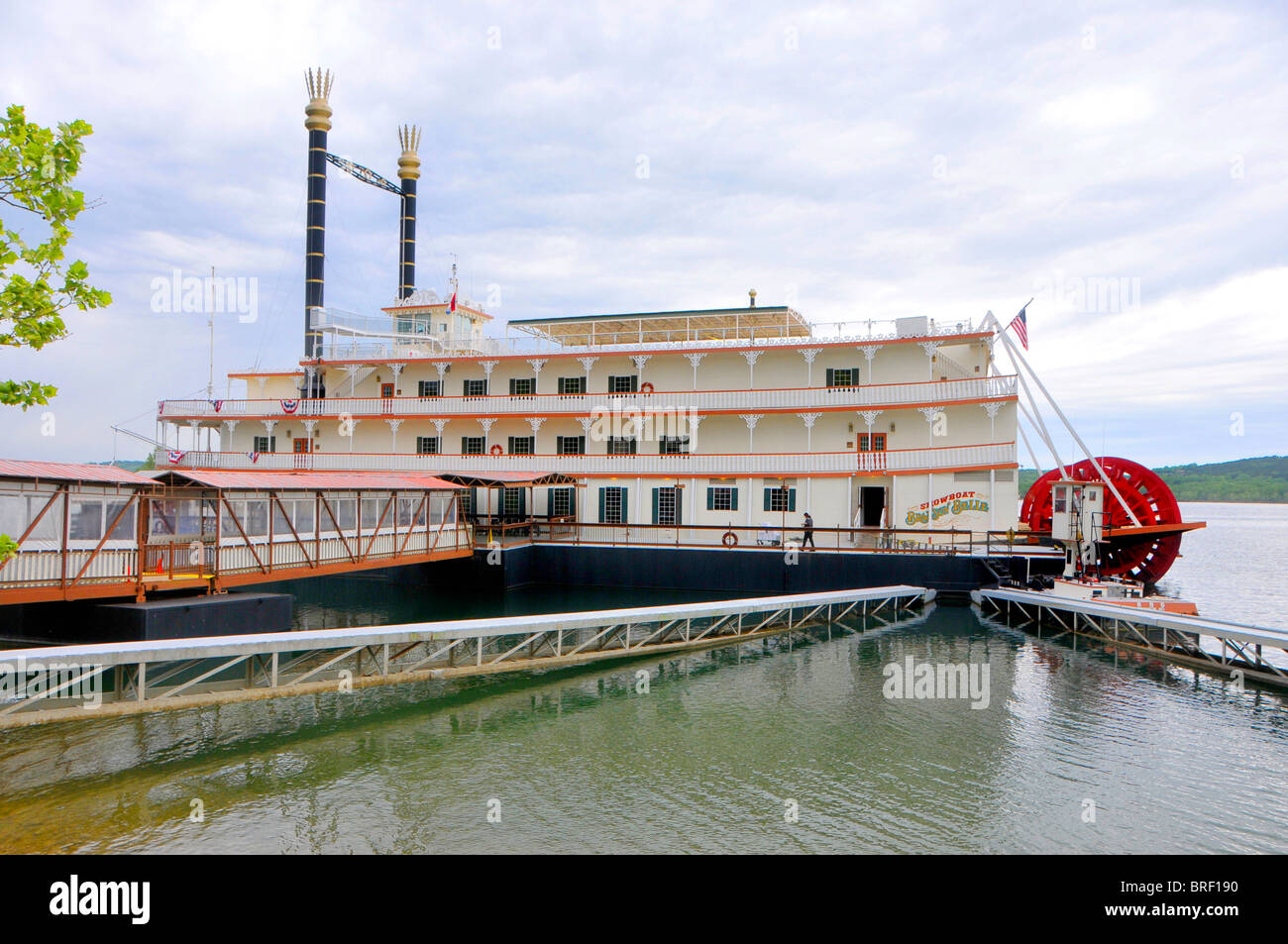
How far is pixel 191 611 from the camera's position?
701 inches

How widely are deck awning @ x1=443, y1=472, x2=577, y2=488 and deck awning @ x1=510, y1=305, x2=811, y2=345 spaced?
8418 mm

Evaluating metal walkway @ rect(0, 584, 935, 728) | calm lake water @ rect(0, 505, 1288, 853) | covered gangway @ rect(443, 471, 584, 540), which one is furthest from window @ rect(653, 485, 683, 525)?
calm lake water @ rect(0, 505, 1288, 853)

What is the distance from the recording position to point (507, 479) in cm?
3531

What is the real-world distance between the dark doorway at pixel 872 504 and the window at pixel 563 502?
13842 millimetres

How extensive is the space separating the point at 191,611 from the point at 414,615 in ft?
32.3

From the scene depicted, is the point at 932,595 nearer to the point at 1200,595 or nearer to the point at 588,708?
the point at 1200,595

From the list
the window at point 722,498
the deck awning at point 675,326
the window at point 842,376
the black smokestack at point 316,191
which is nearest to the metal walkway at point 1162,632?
the window at point 722,498

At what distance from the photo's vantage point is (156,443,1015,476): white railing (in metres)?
31.6

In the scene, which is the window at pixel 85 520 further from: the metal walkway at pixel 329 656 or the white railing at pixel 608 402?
the white railing at pixel 608 402

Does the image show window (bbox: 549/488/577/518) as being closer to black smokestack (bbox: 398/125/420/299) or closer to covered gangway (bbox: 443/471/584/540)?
covered gangway (bbox: 443/471/584/540)

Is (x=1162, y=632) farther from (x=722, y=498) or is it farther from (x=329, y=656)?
(x=329, y=656)

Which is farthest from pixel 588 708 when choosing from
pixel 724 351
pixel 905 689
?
pixel 724 351

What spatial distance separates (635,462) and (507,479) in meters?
6.02

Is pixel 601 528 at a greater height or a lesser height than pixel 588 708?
greater
